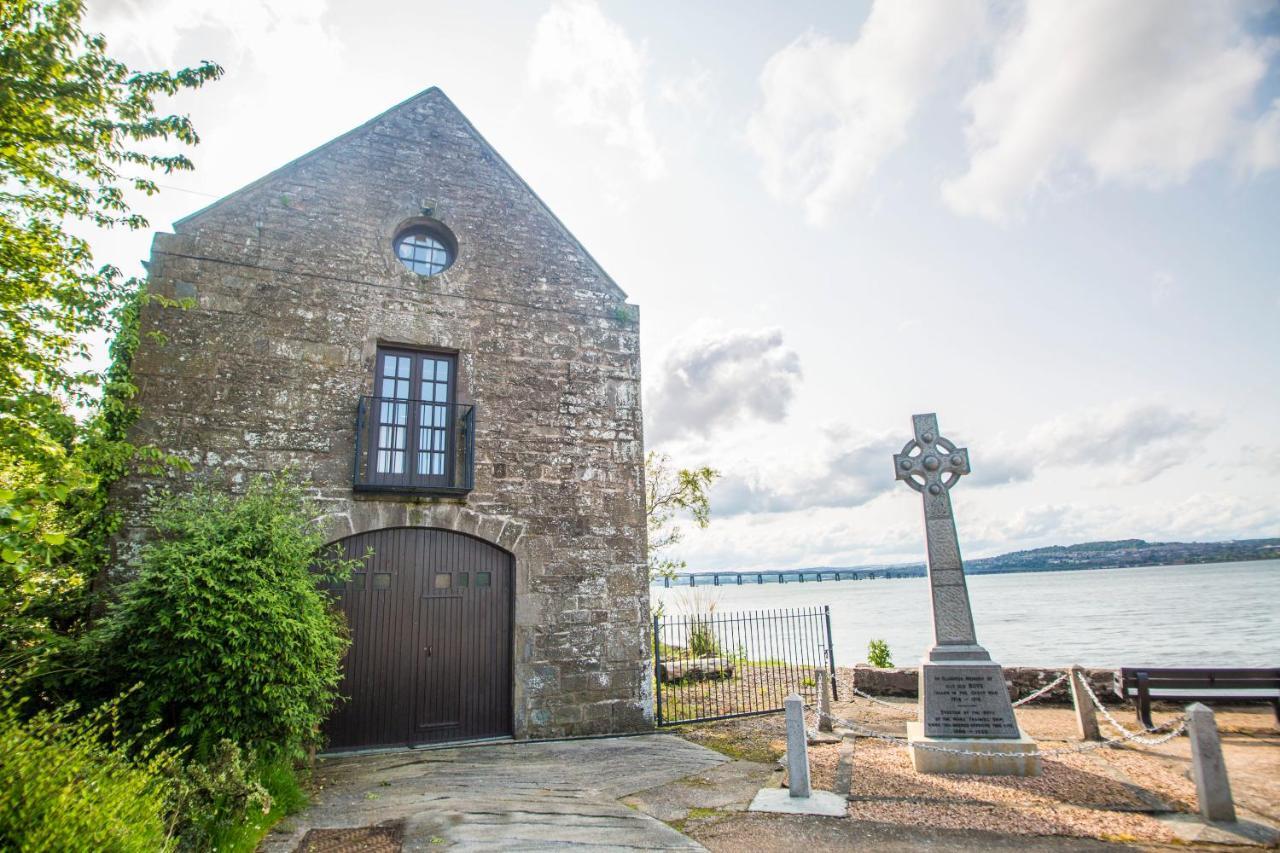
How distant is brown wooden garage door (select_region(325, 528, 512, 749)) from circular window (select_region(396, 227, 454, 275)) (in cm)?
378

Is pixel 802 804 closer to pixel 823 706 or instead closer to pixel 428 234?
pixel 823 706

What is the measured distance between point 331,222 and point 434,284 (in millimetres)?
1529

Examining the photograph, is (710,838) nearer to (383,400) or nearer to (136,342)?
(383,400)

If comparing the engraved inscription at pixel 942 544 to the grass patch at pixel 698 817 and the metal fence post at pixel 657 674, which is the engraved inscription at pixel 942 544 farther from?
the metal fence post at pixel 657 674

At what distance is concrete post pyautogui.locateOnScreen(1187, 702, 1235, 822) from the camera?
4414mm

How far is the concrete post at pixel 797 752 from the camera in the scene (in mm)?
5203

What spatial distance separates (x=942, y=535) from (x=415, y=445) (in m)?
6.39

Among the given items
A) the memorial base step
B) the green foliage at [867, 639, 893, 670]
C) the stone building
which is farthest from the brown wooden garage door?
the green foliage at [867, 639, 893, 670]

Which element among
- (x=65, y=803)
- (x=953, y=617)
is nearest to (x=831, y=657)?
(x=953, y=617)

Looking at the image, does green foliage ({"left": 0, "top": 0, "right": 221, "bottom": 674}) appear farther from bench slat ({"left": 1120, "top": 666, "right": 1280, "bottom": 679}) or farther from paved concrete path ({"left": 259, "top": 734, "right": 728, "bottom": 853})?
bench slat ({"left": 1120, "top": 666, "right": 1280, "bottom": 679})

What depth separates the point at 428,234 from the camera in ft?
29.8

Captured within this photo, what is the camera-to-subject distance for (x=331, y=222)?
8.27 metres

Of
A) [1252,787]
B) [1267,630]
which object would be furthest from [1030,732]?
[1267,630]

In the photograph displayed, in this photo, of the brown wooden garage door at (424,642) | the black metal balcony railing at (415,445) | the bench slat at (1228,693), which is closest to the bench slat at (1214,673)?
the bench slat at (1228,693)
